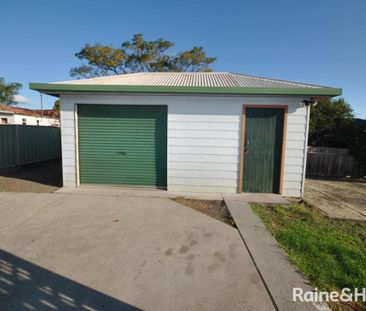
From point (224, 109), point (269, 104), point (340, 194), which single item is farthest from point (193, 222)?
point (340, 194)

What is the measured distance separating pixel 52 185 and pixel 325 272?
669cm

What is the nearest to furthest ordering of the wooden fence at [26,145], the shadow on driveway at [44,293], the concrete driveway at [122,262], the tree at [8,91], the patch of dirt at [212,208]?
the shadow on driveway at [44,293] < the concrete driveway at [122,262] < the patch of dirt at [212,208] < the wooden fence at [26,145] < the tree at [8,91]

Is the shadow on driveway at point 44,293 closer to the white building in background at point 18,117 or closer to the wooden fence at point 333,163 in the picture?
the wooden fence at point 333,163

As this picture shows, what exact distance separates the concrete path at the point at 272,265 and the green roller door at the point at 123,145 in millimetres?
2810

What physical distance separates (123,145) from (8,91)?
4651 centimetres

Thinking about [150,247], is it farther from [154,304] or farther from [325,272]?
[325,272]

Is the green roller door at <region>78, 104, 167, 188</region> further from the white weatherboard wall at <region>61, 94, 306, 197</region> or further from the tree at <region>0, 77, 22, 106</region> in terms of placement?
the tree at <region>0, 77, 22, 106</region>

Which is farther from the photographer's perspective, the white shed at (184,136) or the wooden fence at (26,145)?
the wooden fence at (26,145)

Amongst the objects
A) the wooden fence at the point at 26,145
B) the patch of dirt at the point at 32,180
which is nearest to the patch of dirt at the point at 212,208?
the patch of dirt at the point at 32,180

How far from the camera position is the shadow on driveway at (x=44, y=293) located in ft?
6.55

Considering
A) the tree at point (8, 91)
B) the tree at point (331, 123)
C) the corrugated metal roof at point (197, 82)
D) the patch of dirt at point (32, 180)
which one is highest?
the tree at point (8, 91)

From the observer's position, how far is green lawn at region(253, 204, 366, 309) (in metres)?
2.55

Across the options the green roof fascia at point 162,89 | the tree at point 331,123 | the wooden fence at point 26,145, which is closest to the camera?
the green roof fascia at point 162,89

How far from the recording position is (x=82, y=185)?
618 cm
